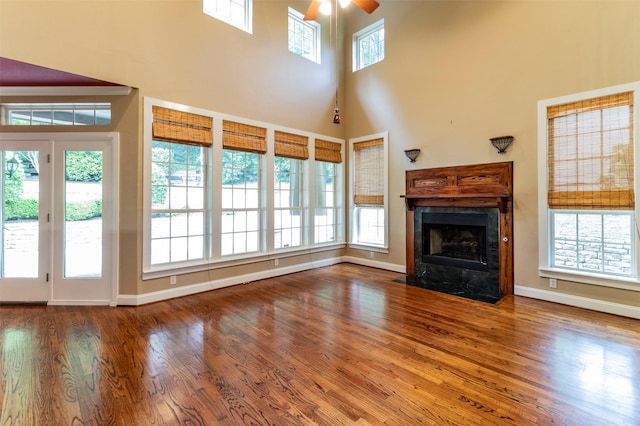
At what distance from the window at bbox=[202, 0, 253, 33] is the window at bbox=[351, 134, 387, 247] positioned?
3003 millimetres

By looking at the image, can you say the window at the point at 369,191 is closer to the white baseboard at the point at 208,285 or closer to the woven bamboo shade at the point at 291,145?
the white baseboard at the point at 208,285

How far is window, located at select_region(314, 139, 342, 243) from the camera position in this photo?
6.13m

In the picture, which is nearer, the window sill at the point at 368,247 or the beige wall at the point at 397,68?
the beige wall at the point at 397,68

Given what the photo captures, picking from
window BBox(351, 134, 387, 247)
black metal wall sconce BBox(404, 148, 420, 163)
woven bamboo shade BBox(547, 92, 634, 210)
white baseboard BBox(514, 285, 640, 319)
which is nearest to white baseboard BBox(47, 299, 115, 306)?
window BBox(351, 134, 387, 247)

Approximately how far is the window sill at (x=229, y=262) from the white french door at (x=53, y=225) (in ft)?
1.67

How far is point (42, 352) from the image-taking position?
8.61 feet

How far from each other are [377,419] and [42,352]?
297 cm

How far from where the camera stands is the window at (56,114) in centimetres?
387

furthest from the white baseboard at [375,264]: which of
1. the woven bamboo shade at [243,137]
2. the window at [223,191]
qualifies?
the woven bamboo shade at [243,137]

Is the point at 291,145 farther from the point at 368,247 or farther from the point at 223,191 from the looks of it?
the point at 368,247

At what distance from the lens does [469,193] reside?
468 centimetres

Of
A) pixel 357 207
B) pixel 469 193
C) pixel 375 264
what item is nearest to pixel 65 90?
pixel 357 207

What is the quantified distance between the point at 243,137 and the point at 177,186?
133 centimetres

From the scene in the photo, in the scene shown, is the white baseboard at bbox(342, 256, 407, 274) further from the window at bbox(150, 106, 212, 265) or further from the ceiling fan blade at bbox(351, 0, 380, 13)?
the ceiling fan blade at bbox(351, 0, 380, 13)
